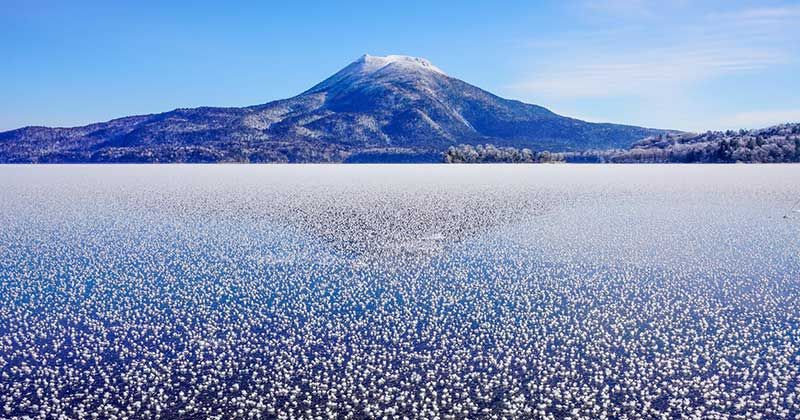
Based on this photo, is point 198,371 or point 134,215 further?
point 134,215

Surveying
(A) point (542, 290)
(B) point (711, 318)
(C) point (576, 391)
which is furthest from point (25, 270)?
(B) point (711, 318)

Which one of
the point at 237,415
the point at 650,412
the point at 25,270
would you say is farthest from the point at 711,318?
the point at 25,270

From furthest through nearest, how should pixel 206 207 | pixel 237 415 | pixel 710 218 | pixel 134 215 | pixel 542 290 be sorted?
pixel 206 207, pixel 134 215, pixel 710 218, pixel 542 290, pixel 237 415

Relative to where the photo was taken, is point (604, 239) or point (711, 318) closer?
point (711, 318)

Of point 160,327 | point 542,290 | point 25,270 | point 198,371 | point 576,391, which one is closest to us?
point 576,391

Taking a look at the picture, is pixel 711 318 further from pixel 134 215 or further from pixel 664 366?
pixel 134 215

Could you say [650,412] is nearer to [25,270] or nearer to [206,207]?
[25,270]
